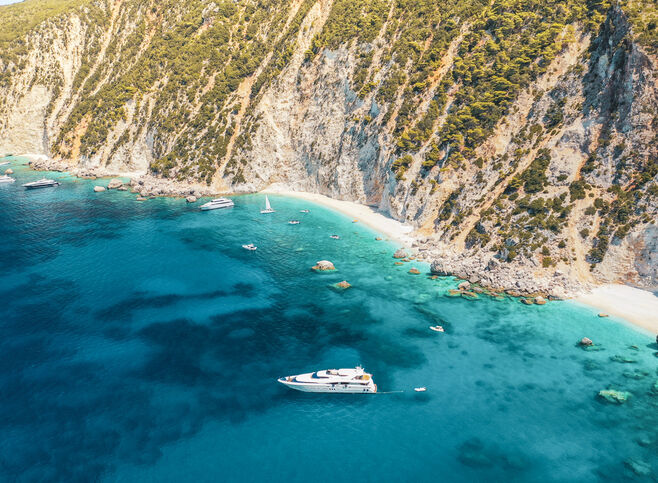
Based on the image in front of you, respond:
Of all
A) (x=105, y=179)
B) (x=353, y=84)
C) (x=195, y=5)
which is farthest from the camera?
(x=195, y=5)

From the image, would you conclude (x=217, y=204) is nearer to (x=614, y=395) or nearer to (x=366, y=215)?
(x=366, y=215)

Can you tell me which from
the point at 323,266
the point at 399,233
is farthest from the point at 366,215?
the point at 323,266

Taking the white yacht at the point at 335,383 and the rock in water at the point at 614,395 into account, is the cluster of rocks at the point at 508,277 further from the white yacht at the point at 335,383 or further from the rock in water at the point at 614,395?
the white yacht at the point at 335,383

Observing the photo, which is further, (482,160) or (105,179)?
(105,179)

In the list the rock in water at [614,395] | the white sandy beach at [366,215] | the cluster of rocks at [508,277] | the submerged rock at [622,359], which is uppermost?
the white sandy beach at [366,215]

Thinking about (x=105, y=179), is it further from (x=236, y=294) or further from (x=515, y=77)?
(x=515, y=77)

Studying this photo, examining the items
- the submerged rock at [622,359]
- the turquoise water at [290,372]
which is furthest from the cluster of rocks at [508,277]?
the submerged rock at [622,359]

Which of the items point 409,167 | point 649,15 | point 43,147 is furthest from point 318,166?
point 43,147
